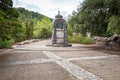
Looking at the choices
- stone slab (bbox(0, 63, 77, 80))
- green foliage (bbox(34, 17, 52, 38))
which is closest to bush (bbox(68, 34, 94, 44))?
green foliage (bbox(34, 17, 52, 38))

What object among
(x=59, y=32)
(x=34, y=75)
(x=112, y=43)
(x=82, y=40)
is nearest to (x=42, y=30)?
(x=82, y=40)

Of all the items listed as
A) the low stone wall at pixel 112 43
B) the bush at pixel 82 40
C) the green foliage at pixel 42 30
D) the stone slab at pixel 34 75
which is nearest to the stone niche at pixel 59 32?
the bush at pixel 82 40

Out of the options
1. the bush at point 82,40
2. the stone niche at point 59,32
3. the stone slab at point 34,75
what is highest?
the stone niche at point 59,32

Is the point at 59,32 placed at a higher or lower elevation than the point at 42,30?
lower

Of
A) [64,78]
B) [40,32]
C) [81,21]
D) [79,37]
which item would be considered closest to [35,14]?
[40,32]

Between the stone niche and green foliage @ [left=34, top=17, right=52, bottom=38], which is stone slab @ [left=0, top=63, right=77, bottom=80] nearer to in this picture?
the stone niche

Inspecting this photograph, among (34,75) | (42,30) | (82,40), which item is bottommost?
(34,75)

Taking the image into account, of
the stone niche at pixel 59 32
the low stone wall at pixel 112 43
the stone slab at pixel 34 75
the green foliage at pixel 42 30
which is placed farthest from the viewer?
the green foliage at pixel 42 30

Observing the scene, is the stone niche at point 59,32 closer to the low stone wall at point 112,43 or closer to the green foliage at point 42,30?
the low stone wall at point 112,43

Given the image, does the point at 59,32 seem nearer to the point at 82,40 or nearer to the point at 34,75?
the point at 82,40

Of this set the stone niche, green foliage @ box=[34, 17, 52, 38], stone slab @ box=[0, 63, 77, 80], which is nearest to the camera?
stone slab @ box=[0, 63, 77, 80]

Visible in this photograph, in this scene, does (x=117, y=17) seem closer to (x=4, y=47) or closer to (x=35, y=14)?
(x=4, y=47)

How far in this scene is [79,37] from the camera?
92.5 feet

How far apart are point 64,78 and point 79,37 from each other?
2223 cm
